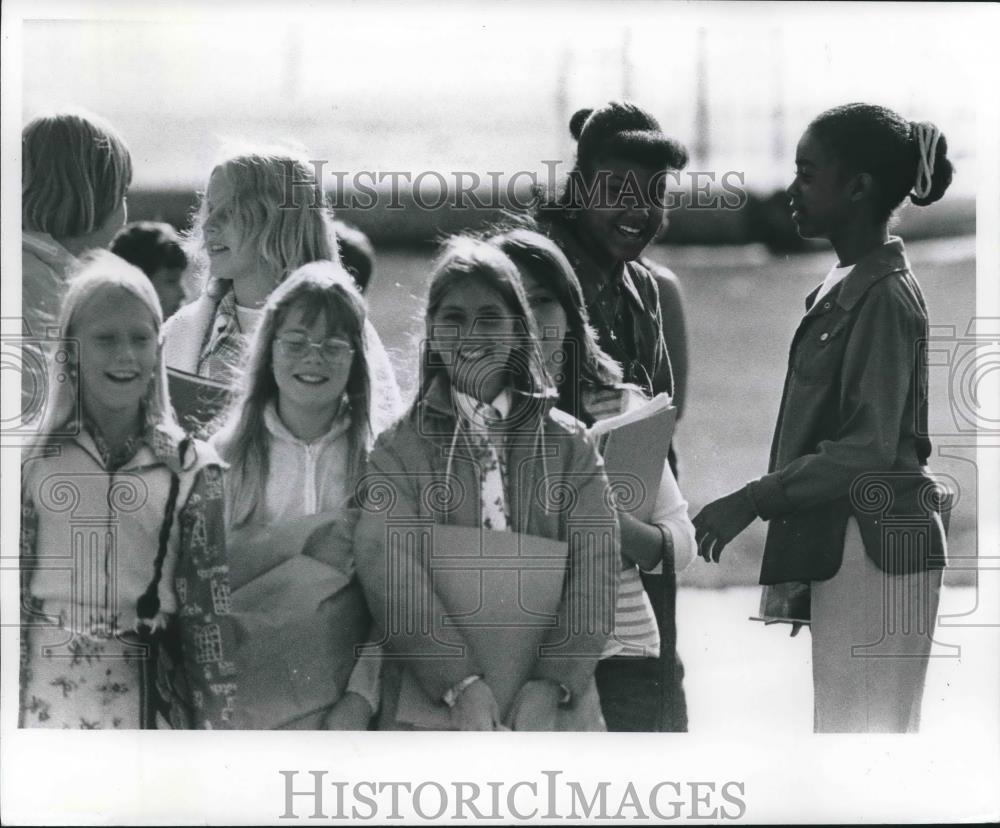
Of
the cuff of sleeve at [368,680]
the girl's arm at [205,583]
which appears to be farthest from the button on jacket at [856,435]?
the girl's arm at [205,583]

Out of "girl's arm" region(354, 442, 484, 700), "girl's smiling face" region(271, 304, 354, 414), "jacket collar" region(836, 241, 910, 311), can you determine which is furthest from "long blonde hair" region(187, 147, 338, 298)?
"jacket collar" region(836, 241, 910, 311)

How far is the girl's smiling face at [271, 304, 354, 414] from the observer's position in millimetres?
3842

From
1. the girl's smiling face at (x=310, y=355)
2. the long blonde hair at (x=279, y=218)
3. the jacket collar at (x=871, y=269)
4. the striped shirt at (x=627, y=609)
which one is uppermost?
the long blonde hair at (x=279, y=218)

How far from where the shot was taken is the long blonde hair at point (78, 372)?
3865 millimetres

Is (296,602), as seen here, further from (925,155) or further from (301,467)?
(925,155)

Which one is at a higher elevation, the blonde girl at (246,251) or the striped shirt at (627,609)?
the blonde girl at (246,251)

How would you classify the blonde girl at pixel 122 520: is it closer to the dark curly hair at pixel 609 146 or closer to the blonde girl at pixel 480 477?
the blonde girl at pixel 480 477

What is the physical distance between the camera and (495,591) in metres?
3.85

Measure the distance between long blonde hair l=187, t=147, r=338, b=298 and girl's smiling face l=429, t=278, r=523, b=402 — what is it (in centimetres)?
31

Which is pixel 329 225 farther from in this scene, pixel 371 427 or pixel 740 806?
pixel 740 806

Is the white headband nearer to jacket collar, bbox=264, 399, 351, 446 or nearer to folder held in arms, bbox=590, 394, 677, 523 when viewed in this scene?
folder held in arms, bbox=590, 394, 677, 523

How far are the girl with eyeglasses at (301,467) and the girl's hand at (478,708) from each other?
0.24 meters

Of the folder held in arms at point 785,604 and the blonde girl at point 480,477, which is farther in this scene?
the folder held in arms at point 785,604

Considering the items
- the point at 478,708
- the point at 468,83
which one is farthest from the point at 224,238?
the point at 478,708
